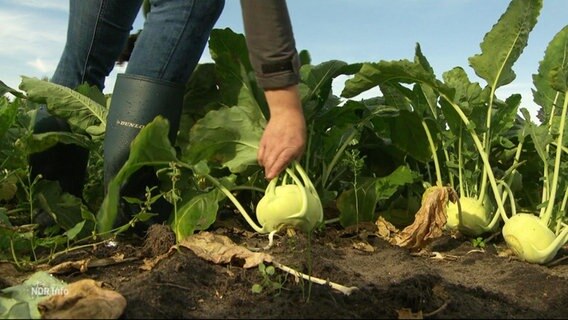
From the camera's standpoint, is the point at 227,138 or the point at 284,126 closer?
the point at 284,126

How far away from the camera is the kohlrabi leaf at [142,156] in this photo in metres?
2.12

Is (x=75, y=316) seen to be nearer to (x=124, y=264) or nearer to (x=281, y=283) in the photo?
(x=281, y=283)

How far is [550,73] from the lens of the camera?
2877mm

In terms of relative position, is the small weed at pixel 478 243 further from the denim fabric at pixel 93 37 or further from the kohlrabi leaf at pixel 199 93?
the denim fabric at pixel 93 37

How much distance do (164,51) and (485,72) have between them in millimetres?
1422

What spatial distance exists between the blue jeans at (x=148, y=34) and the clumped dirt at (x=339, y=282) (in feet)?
2.02

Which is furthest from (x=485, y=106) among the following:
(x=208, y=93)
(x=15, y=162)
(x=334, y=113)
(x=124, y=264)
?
(x=15, y=162)

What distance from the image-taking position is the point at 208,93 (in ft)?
10.5

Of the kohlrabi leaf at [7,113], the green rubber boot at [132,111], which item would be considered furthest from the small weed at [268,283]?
the kohlrabi leaf at [7,113]

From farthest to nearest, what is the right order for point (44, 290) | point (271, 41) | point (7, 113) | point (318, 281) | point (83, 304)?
point (7, 113) < point (271, 41) < point (318, 281) < point (44, 290) < point (83, 304)

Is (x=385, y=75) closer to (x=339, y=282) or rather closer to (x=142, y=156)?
(x=142, y=156)

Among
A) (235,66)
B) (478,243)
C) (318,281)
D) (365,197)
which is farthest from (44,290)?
(478,243)

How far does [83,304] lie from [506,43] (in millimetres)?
2192

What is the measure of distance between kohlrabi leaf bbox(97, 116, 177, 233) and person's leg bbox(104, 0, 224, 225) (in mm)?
164
